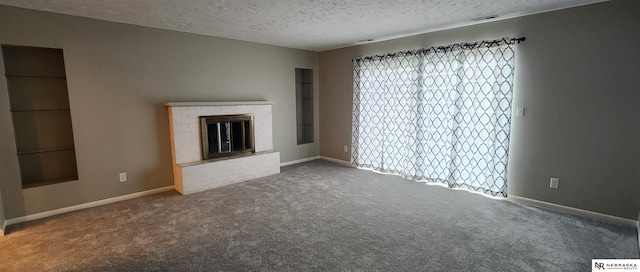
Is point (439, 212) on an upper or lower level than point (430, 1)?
lower

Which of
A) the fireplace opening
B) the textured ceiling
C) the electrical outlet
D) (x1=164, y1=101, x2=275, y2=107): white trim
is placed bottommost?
the electrical outlet

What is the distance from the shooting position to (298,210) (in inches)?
133

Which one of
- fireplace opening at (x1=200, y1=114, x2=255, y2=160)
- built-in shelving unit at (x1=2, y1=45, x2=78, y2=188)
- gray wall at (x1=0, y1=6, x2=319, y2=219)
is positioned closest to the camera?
gray wall at (x1=0, y1=6, x2=319, y2=219)

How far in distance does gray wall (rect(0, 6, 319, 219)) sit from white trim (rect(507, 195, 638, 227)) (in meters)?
4.42

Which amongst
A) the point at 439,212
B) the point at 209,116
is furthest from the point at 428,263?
the point at 209,116

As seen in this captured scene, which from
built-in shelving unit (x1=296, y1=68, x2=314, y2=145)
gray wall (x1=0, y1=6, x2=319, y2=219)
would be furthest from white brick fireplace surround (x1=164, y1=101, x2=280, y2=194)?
built-in shelving unit (x1=296, y1=68, x2=314, y2=145)

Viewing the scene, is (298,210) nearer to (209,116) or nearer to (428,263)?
(428,263)

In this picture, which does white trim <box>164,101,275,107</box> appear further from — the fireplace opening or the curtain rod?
the curtain rod

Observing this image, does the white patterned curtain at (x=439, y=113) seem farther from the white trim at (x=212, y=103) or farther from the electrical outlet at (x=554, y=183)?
the white trim at (x=212, y=103)

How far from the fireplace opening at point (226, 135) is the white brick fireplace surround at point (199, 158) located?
0.08m

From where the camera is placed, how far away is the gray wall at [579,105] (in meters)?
2.87

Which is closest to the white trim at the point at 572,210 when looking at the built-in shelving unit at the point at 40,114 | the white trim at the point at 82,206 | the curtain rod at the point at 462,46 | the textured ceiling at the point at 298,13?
the curtain rod at the point at 462,46

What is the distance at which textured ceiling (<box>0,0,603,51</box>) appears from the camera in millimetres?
2920

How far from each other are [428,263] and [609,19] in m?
3.08
